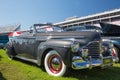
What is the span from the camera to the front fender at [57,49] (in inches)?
197

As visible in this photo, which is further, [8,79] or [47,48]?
[47,48]

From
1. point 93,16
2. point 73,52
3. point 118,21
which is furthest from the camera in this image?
point 93,16

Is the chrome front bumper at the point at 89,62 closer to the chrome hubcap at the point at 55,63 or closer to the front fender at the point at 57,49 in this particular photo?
the front fender at the point at 57,49

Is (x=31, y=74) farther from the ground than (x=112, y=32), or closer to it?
closer to it

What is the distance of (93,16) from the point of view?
68.5m

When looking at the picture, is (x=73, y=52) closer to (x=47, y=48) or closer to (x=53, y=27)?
(x=47, y=48)

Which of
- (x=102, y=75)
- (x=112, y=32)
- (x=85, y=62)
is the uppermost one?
(x=112, y=32)

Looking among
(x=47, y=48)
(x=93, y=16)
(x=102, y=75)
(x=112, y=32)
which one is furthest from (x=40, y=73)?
(x=93, y=16)

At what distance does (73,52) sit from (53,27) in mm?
2313

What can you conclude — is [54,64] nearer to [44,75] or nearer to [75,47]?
[44,75]

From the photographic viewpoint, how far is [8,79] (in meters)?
5.14

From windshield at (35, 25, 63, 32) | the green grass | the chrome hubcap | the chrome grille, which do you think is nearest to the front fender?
the chrome hubcap

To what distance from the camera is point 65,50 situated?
5039mm

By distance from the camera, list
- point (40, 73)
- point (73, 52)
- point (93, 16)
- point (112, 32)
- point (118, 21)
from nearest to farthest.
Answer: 1. point (73, 52)
2. point (40, 73)
3. point (112, 32)
4. point (118, 21)
5. point (93, 16)
